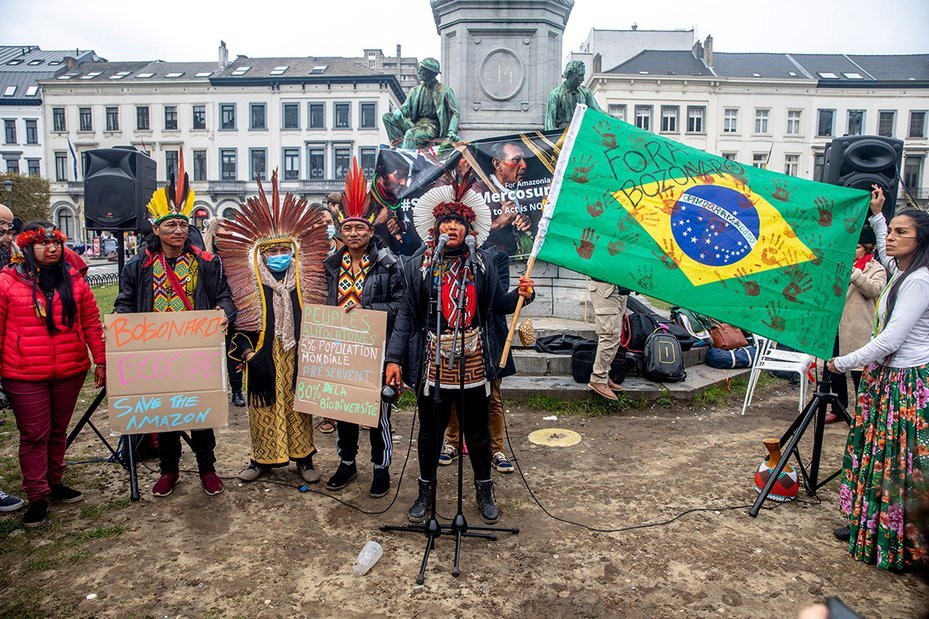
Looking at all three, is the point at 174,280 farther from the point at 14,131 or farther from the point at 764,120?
the point at 14,131

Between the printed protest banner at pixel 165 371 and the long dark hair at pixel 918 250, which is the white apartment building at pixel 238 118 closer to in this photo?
the printed protest banner at pixel 165 371

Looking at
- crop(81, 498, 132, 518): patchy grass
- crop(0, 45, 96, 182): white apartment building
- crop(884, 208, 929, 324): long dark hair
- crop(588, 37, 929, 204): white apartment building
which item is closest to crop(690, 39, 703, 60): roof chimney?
crop(588, 37, 929, 204): white apartment building

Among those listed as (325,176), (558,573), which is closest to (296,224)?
(558,573)

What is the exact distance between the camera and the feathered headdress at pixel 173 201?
167 inches

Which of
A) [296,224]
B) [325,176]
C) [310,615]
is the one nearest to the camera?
[310,615]

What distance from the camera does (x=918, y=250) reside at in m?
3.42

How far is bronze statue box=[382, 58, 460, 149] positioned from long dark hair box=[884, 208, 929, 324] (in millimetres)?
5789

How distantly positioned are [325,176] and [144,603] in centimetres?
4574

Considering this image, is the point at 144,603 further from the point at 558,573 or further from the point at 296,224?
the point at 296,224

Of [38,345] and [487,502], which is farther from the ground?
[38,345]

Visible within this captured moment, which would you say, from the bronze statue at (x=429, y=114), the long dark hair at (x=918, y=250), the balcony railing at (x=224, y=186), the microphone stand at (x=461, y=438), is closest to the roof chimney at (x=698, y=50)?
the balcony railing at (x=224, y=186)

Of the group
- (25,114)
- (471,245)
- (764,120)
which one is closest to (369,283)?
(471,245)

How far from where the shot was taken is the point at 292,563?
3535 millimetres

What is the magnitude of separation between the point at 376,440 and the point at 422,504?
61 centimetres
